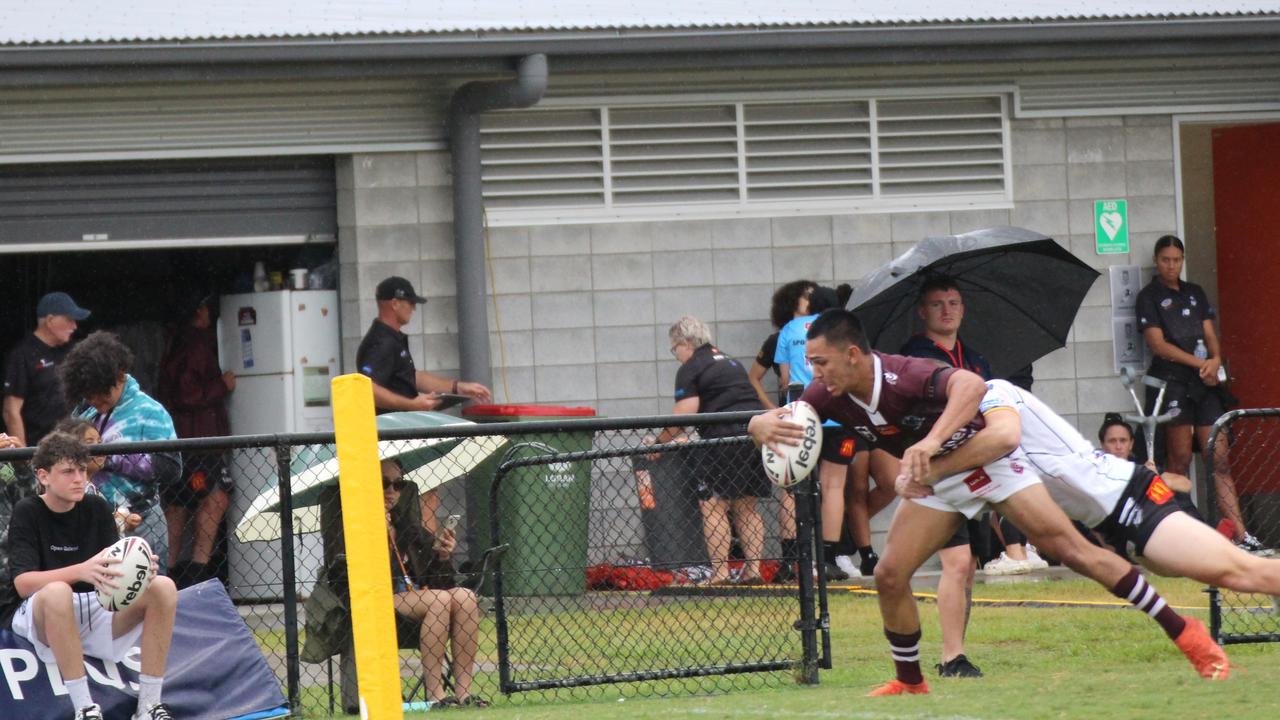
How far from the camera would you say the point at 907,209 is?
13148 millimetres

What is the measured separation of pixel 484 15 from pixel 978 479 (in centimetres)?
637

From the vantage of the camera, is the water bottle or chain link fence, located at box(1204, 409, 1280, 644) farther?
the water bottle

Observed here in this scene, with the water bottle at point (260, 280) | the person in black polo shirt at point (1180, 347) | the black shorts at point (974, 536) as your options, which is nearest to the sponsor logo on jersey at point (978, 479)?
the black shorts at point (974, 536)

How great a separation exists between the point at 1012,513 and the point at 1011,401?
46 centimetres

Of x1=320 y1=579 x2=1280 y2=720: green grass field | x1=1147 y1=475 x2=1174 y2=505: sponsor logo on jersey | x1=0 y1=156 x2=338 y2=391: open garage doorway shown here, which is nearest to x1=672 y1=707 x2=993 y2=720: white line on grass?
x1=320 y1=579 x2=1280 y2=720: green grass field

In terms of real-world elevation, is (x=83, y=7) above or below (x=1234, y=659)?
above

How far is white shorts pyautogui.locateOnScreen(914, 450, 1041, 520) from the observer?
716cm

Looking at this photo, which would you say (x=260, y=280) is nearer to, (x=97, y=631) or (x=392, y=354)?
A: (x=392, y=354)

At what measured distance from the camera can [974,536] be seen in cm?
895

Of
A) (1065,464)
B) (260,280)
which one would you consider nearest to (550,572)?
(1065,464)

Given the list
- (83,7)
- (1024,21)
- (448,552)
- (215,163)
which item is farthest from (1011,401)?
(83,7)

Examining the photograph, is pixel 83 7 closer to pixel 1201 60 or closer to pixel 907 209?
pixel 907 209

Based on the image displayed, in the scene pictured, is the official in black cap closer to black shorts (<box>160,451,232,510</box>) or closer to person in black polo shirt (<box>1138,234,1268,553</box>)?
black shorts (<box>160,451,232,510</box>)

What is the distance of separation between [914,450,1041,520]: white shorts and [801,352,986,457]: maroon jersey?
0.59 feet
